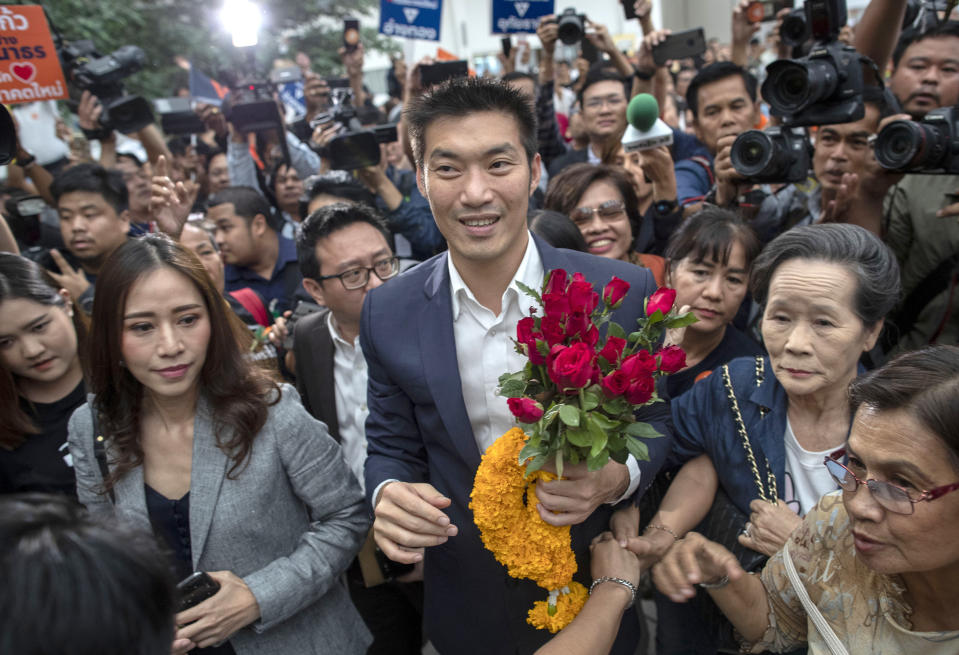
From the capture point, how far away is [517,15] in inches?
248

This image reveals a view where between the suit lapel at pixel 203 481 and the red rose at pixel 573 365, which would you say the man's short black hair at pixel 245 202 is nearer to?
the suit lapel at pixel 203 481

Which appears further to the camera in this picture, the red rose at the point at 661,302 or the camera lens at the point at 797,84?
the camera lens at the point at 797,84

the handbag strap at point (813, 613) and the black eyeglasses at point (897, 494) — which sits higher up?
the black eyeglasses at point (897, 494)

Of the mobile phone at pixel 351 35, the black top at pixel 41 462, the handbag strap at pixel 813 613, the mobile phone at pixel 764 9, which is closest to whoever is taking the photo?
the handbag strap at pixel 813 613

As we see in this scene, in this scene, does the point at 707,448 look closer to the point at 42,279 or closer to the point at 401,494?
the point at 401,494

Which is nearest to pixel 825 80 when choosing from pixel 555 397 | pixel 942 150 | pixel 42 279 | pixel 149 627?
pixel 942 150

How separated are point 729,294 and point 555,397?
57.7 inches

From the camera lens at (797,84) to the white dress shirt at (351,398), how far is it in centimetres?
202

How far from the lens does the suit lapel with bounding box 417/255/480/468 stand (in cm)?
187

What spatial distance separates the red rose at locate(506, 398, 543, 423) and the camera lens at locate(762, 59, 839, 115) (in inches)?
81.3

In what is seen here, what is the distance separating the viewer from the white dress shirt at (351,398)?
2738 millimetres

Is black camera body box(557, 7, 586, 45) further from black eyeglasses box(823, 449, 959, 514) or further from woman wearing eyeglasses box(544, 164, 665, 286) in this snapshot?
black eyeglasses box(823, 449, 959, 514)

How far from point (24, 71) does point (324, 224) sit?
105 inches

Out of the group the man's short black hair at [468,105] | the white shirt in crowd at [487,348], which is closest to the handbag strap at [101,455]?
the white shirt in crowd at [487,348]
